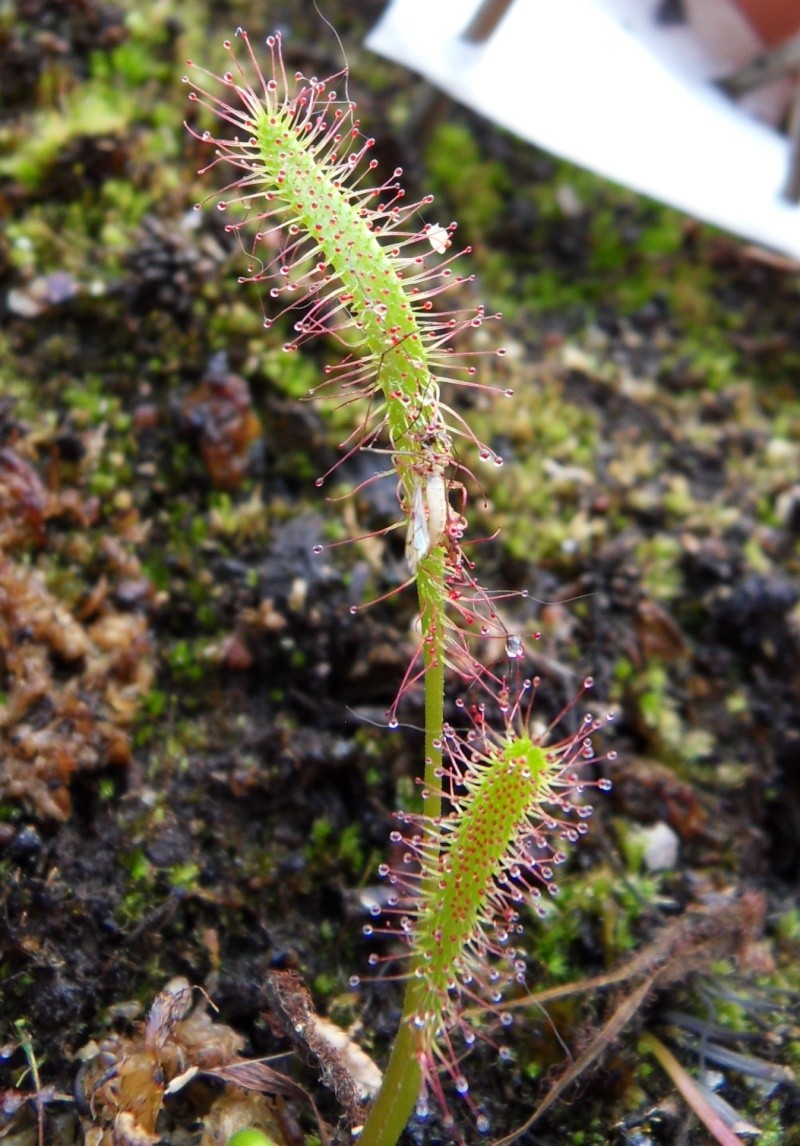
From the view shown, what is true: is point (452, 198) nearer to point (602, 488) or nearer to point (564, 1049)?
point (602, 488)

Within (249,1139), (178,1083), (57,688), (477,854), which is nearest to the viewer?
(477,854)

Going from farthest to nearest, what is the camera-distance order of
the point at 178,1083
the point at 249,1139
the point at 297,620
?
the point at 297,620
the point at 178,1083
the point at 249,1139

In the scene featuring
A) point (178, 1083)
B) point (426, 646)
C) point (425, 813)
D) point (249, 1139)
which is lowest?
point (178, 1083)

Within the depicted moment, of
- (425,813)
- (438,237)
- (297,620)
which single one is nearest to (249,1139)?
(425,813)

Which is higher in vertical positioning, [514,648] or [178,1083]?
[514,648]

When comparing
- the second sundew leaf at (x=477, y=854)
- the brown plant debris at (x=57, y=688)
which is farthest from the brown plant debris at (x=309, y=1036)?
the brown plant debris at (x=57, y=688)

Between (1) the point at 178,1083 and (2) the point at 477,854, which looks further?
(1) the point at 178,1083

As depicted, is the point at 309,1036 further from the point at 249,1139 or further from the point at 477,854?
the point at 477,854

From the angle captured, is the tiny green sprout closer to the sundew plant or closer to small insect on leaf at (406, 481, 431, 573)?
the sundew plant
